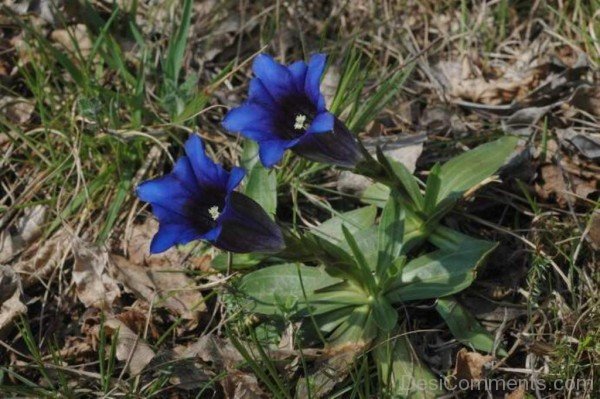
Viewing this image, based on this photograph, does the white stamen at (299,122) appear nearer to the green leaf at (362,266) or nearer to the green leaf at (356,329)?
the green leaf at (362,266)

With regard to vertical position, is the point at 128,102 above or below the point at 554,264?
above

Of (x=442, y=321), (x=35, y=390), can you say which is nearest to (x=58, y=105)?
(x=35, y=390)

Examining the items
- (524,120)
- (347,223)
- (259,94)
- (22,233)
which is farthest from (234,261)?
(524,120)

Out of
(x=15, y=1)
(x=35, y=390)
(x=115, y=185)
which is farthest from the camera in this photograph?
(x=15, y=1)

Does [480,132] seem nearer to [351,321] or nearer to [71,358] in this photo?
[351,321]

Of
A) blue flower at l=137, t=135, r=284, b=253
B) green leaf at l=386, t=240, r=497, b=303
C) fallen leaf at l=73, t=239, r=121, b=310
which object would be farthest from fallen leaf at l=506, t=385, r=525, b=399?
fallen leaf at l=73, t=239, r=121, b=310

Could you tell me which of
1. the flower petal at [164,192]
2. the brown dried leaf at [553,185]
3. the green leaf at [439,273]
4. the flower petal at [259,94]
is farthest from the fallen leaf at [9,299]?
the brown dried leaf at [553,185]

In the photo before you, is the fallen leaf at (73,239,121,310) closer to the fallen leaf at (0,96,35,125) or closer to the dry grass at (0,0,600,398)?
the dry grass at (0,0,600,398)
